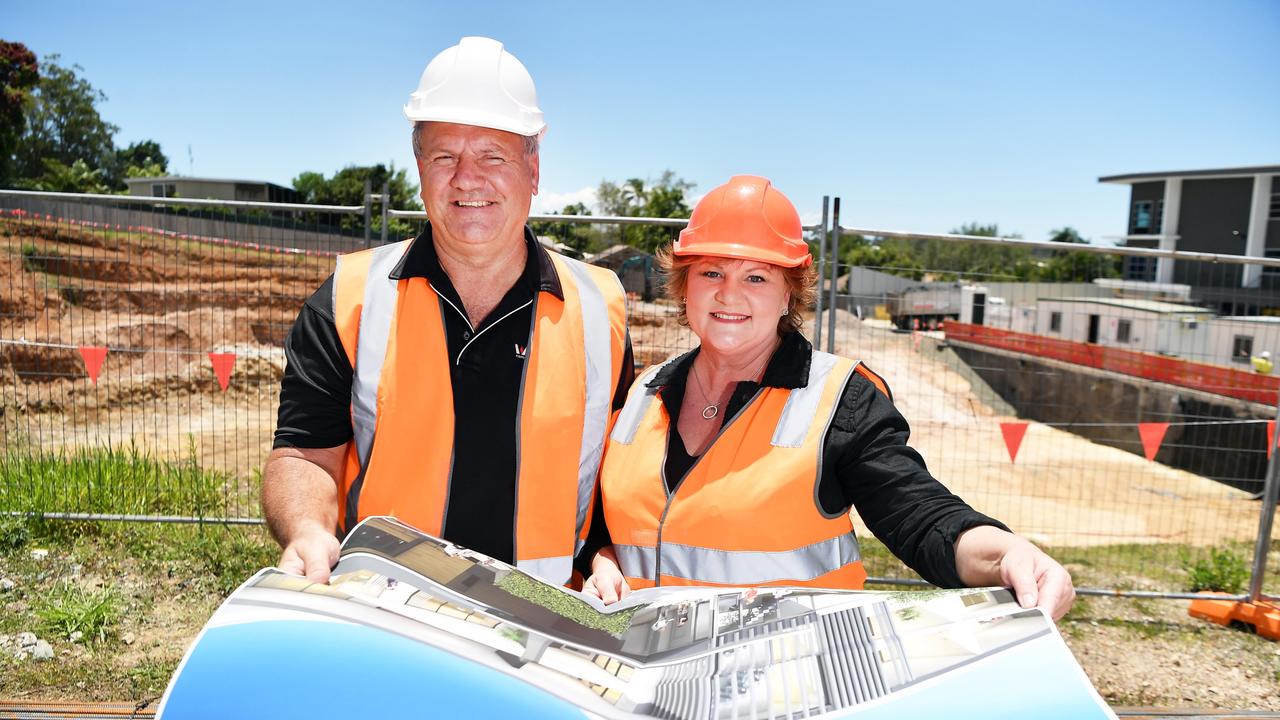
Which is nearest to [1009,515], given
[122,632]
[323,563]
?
[122,632]

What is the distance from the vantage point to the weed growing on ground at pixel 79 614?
4531 mm

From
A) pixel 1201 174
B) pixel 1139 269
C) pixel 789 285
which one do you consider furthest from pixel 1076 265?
pixel 1201 174

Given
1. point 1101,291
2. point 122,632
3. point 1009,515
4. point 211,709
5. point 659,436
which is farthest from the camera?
point 1009,515

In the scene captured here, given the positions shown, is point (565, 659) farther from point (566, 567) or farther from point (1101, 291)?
point (1101, 291)

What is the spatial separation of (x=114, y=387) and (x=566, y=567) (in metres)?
14.9

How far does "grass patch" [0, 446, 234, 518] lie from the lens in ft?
20.0

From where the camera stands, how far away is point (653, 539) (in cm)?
203

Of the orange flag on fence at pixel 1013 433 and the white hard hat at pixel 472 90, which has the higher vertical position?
the white hard hat at pixel 472 90

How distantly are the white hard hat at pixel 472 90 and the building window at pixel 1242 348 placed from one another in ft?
29.5

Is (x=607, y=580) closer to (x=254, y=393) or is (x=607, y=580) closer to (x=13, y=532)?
(x=13, y=532)

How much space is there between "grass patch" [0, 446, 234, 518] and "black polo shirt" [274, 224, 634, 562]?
4809 mm

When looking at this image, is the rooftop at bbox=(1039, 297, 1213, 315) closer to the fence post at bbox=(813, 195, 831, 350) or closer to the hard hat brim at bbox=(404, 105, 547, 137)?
the fence post at bbox=(813, 195, 831, 350)

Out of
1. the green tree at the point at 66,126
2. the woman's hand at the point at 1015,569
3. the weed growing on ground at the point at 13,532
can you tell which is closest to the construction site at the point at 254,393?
the weed growing on ground at the point at 13,532

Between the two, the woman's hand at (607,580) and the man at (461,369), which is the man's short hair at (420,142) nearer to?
the man at (461,369)
